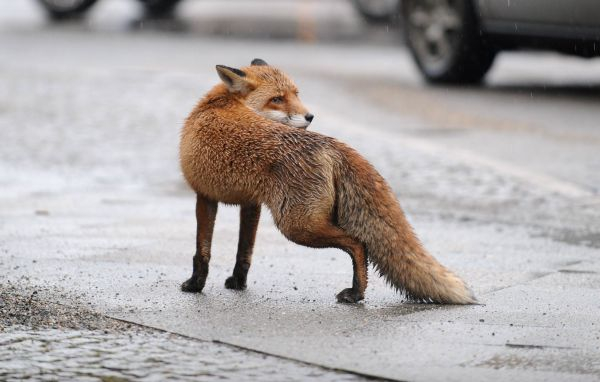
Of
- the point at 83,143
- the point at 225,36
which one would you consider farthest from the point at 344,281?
the point at 225,36

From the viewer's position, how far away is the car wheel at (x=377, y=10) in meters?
24.5

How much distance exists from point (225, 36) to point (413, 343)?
15.6 m

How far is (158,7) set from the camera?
82.5 ft

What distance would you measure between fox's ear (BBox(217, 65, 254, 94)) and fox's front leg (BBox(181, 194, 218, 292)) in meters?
0.48

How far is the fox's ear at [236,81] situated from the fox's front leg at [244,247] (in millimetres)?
497

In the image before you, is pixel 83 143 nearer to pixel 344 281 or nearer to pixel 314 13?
pixel 344 281

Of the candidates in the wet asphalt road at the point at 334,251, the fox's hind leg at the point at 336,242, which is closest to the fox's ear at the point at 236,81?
the fox's hind leg at the point at 336,242

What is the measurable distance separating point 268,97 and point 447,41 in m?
8.81

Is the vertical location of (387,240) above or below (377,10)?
below

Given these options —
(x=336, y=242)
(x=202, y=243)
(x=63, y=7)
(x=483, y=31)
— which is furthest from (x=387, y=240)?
(x=63, y=7)

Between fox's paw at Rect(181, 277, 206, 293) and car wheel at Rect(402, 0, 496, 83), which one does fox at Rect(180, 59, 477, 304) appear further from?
car wheel at Rect(402, 0, 496, 83)

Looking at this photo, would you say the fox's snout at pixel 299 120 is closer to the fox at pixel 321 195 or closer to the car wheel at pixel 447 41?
the fox at pixel 321 195

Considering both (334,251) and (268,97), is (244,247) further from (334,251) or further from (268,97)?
(334,251)

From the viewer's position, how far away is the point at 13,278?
20.9 ft
